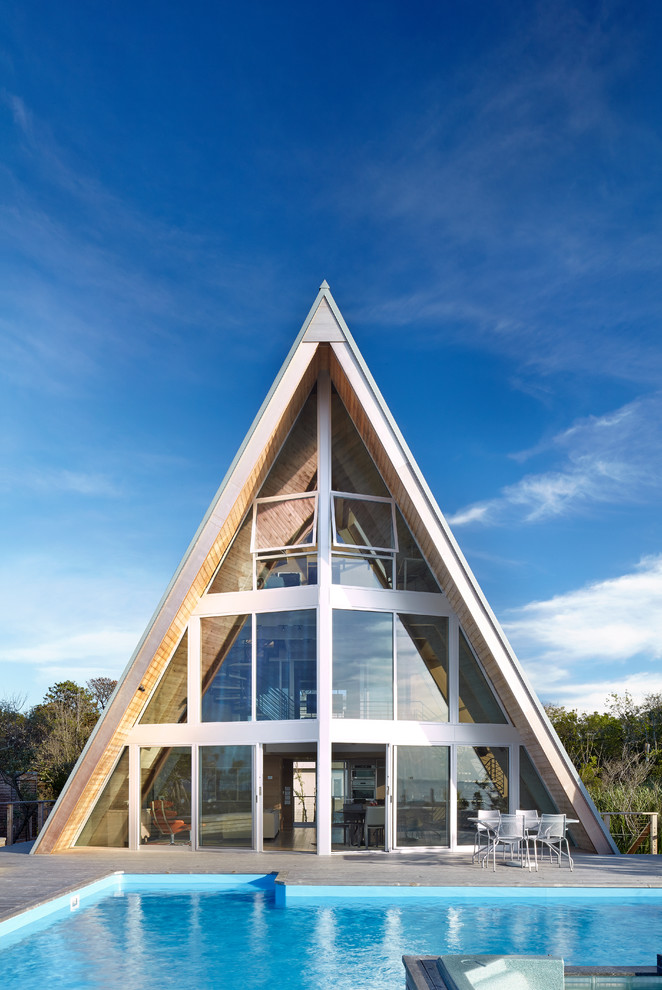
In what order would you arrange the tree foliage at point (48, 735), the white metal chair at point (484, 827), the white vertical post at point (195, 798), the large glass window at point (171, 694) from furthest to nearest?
the tree foliage at point (48, 735) < the large glass window at point (171, 694) < the white vertical post at point (195, 798) < the white metal chair at point (484, 827)

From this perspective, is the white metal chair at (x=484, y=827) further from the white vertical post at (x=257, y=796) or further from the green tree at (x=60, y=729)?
the green tree at (x=60, y=729)

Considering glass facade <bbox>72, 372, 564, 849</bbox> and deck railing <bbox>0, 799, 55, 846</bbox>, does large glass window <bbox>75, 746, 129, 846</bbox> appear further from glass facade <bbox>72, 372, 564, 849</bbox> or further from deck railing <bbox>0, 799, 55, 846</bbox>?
deck railing <bbox>0, 799, 55, 846</bbox>

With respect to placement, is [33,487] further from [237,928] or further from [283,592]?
[237,928]

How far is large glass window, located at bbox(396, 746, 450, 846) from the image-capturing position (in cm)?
1432

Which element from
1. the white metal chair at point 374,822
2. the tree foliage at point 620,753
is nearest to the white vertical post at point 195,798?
the white metal chair at point 374,822

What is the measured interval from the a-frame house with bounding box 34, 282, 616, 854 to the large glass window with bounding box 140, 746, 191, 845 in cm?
3

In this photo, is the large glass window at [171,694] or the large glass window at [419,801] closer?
the large glass window at [419,801]

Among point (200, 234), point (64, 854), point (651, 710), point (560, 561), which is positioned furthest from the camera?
point (651, 710)

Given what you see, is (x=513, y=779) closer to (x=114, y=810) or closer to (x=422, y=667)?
(x=422, y=667)

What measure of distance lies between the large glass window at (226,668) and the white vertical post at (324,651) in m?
1.41

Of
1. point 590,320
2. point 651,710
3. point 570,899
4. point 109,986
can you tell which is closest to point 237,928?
point 109,986

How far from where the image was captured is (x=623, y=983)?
19.6ft

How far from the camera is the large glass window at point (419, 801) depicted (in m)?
14.3

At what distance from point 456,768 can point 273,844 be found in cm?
364
